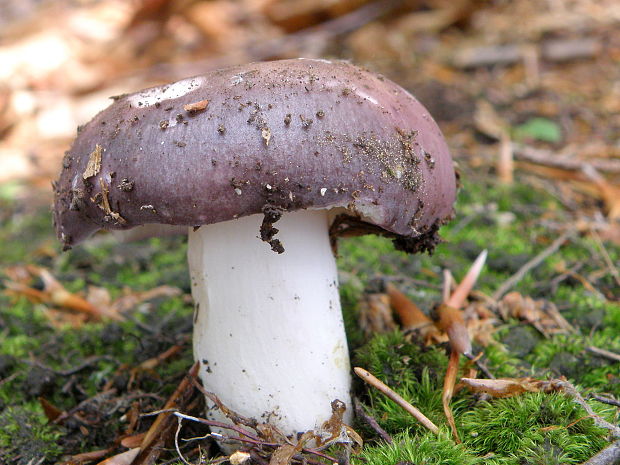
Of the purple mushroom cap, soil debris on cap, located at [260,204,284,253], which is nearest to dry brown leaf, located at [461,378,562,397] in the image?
the purple mushroom cap

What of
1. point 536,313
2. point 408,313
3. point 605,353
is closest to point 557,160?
point 536,313

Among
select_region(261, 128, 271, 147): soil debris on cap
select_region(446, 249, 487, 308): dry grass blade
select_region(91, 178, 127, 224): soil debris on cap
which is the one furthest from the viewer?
select_region(446, 249, 487, 308): dry grass blade

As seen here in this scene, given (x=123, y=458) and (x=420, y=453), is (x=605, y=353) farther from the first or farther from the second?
(x=123, y=458)

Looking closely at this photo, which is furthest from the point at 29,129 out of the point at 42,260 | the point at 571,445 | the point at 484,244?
the point at 571,445

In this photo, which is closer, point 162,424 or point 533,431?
point 533,431

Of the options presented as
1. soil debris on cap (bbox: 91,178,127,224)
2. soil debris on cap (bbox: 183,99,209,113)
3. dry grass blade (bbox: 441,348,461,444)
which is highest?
soil debris on cap (bbox: 183,99,209,113)

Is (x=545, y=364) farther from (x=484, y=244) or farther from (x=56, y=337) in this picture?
(x=56, y=337)

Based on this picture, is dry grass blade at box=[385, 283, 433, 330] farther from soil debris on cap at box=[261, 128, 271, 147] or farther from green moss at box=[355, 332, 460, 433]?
soil debris on cap at box=[261, 128, 271, 147]
